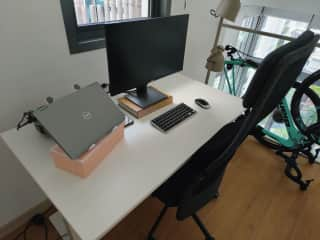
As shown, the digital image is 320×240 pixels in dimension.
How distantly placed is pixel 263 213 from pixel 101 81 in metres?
1.61

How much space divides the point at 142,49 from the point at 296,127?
62.2 inches

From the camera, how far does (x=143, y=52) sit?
115cm

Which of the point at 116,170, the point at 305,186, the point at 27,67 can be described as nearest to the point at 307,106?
the point at 305,186

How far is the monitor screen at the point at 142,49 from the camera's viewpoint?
39.6 inches

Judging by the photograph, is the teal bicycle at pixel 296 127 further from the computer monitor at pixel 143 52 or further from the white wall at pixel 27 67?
the white wall at pixel 27 67

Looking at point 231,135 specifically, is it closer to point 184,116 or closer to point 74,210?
point 184,116

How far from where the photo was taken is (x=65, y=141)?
0.77 meters

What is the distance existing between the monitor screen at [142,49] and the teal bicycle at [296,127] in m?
1.01

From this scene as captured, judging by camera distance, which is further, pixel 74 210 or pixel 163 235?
pixel 163 235

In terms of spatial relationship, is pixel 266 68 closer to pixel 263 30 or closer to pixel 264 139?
pixel 264 139

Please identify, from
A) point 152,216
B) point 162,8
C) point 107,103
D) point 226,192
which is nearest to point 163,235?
point 152,216

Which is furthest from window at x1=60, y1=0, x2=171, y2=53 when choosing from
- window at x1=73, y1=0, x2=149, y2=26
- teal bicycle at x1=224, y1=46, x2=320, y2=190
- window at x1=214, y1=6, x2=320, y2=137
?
window at x1=214, y1=6, x2=320, y2=137

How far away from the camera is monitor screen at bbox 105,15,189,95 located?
1005mm

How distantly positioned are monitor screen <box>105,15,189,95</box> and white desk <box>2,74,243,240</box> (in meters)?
0.24
